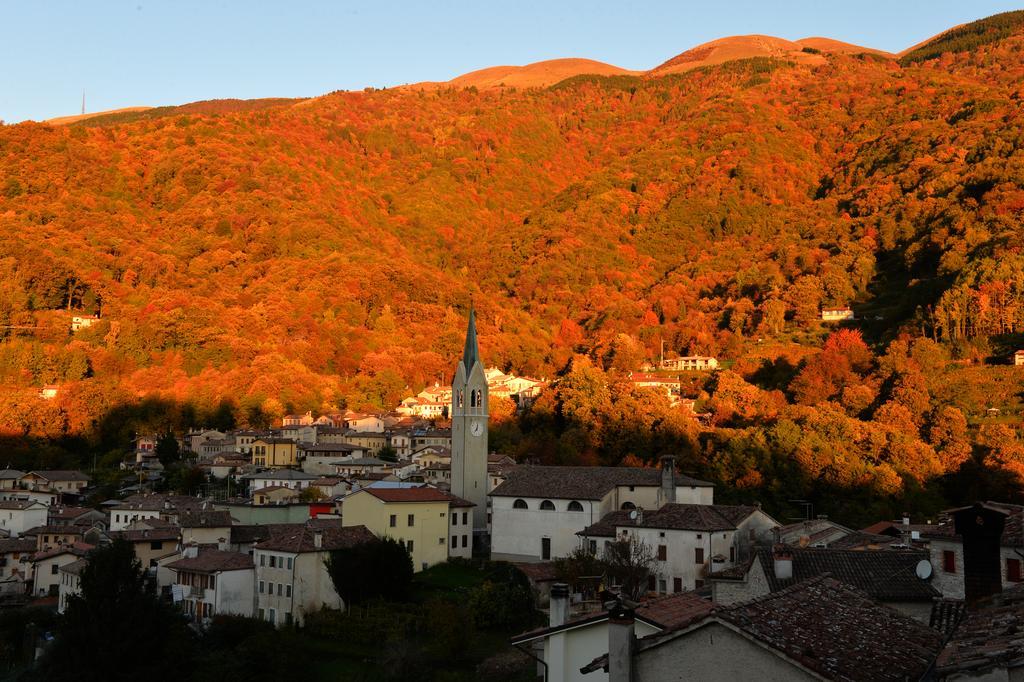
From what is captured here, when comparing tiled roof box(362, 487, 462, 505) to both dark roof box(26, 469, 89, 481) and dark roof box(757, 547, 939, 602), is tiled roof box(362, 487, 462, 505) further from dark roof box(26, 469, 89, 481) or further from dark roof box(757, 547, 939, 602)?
dark roof box(26, 469, 89, 481)

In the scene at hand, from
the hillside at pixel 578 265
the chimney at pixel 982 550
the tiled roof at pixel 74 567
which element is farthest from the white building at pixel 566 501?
the chimney at pixel 982 550

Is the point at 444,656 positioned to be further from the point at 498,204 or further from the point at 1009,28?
the point at 1009,28

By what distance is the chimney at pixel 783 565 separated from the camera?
19625mm

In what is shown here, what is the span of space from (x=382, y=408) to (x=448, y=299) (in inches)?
1236

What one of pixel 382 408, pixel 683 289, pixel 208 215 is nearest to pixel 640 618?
pixel 382 408

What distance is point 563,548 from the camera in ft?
148

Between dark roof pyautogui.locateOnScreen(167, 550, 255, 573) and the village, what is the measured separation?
15 cm

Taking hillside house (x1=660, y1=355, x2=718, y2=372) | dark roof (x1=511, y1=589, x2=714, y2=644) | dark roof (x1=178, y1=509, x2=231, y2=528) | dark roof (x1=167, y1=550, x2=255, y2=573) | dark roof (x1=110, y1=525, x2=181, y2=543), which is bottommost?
dark roof (x1=110, y1=525, x2=181, y2=543)

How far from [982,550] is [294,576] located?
28.3 m

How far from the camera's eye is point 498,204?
582 feet

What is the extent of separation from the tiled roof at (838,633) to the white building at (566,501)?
107 feet

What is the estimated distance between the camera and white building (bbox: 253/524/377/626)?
38875mm

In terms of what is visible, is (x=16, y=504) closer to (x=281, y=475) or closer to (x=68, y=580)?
(x=281, y=475)

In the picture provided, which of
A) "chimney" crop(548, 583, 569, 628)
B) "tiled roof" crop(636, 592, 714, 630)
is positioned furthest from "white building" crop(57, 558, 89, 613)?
"tiled roof" crop(636, 592, 714, 630)
